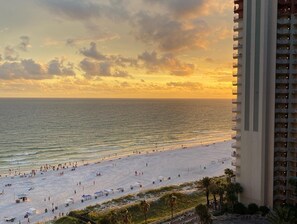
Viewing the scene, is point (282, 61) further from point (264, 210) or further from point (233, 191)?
A: point (264, 210)

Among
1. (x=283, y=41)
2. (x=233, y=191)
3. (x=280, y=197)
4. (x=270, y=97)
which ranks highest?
(x=283, y=41)

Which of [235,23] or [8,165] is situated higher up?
[235,23]

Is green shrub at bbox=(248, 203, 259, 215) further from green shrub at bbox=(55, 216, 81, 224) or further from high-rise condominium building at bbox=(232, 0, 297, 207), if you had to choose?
green shrub at bbox=(55, 216, 81, 224)

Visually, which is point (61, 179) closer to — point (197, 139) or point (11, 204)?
point (11, 204)

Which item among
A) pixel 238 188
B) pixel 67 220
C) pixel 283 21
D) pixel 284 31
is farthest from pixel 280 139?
pixel 67 220

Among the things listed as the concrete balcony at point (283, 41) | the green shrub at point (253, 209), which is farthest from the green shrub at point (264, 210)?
the concrete balcony at point (283, 41)

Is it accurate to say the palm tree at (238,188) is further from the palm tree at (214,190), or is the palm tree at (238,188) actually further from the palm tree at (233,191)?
the palm tree at (214,190)

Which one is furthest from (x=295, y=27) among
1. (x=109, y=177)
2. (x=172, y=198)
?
(x=109, y=177)
